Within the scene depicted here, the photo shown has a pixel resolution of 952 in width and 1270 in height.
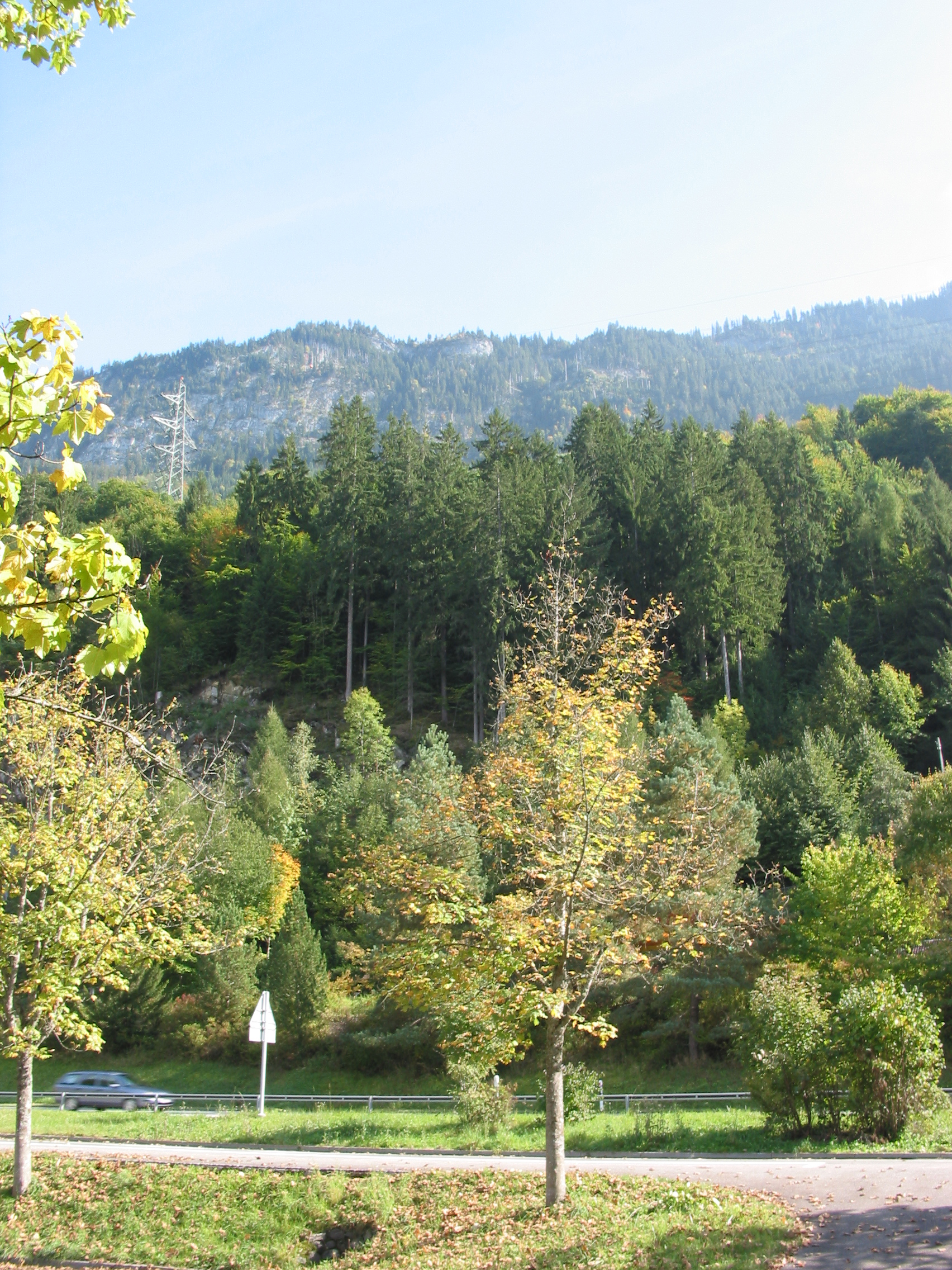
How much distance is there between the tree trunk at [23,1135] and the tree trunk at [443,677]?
4082 centimetres

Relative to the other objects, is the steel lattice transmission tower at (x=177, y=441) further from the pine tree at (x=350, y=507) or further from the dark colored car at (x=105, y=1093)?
the dark colored car at (x=105, y=1093)

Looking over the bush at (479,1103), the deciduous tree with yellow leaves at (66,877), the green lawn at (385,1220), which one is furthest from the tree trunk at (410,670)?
the green lawn at (385,1220)

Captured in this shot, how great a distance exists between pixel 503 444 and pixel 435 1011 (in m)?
57.4

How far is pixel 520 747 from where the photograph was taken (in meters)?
13.4

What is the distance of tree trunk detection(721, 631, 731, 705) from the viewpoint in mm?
49812

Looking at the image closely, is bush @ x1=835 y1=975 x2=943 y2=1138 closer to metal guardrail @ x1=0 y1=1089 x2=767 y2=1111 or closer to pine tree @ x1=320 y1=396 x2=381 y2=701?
metal guardrail @ x1=0 y1=1089 x2=767 y2=1111

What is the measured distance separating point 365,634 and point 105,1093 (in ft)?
110

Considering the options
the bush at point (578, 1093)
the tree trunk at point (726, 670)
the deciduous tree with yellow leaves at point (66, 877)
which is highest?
the tree trunk at point (726, 670)

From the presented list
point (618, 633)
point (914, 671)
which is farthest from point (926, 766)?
point (618, 633)

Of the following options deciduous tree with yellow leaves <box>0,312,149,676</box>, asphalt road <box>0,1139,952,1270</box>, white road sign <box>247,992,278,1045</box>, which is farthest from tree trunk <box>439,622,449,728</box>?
deciduous tree with yellow leaves <box>0,312,149,676</box>

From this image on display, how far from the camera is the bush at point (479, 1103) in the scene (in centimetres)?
1972

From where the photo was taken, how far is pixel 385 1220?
13547mm

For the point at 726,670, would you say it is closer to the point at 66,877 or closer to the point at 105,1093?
the point at 105,1093

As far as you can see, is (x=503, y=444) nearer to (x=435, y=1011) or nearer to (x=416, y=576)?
(x=416, y=576)
